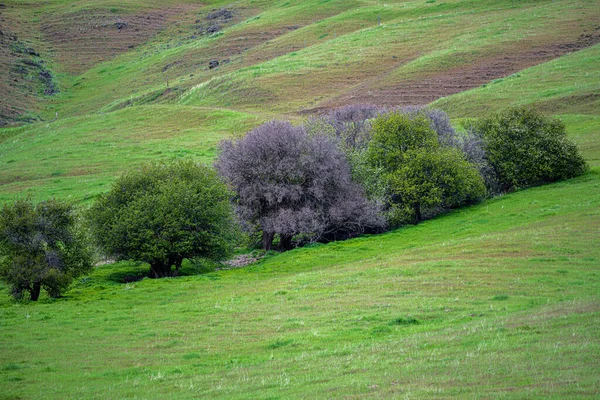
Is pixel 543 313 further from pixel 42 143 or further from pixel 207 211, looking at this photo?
pixel 42 143

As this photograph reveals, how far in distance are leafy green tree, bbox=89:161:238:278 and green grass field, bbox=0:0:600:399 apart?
216 centimetres

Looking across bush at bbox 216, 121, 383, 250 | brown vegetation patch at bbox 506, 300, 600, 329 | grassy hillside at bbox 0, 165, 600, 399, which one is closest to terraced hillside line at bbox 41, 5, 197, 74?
bush at bbox 216, 121, 383, 250

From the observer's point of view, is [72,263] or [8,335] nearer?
[8,335]

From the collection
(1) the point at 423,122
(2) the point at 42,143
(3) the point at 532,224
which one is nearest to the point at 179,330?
(3) the point at 532,224

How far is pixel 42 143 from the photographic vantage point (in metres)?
84.0

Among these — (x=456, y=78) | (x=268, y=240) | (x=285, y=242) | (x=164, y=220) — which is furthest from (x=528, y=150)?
(x=456, y=78)

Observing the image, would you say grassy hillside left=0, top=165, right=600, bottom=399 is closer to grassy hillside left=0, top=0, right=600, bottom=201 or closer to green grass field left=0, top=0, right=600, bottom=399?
green grass field left=0, top=0, right=600, bottom=399

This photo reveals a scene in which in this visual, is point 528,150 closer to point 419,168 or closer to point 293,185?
point 419,168

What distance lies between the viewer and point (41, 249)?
33.8 metres

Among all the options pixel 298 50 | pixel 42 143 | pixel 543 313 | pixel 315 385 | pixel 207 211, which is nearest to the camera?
pixel 315 385

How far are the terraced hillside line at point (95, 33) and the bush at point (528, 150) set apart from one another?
117 meters

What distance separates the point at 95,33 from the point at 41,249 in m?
144

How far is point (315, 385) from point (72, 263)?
2394cm

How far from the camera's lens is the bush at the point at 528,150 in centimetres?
4819
